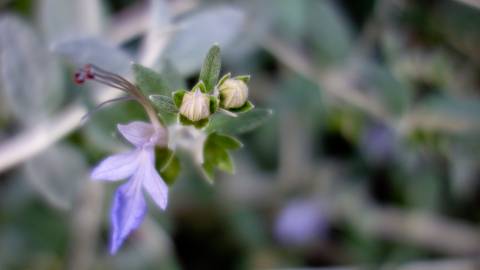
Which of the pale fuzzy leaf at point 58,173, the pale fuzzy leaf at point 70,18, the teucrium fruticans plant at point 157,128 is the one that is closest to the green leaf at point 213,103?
the teucrium fruticans plant at point 157,128

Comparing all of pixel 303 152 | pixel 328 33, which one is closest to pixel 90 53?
pixel 328 33

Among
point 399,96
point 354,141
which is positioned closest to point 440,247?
point 354,141

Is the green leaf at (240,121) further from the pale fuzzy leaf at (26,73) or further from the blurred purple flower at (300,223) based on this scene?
the blurred purple flower at (300,223)

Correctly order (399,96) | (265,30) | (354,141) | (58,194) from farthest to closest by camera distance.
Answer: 1. (354,141)
2. (265,30)
3. (399,96)
4. (58,194)

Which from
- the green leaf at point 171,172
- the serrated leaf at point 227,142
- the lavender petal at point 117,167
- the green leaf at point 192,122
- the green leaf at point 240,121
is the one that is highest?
the green leaf at point 192,122

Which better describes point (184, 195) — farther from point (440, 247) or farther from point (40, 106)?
point (440, 247)

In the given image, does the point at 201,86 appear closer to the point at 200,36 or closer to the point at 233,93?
the point at 233,93

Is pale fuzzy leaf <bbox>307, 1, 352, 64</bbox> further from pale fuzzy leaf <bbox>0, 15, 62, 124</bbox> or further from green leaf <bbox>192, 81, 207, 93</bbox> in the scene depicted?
green leaf <bbox>192, 81, 207, 93</bbox>

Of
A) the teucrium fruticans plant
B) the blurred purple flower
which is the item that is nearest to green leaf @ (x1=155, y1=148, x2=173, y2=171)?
the teucrium fruticans plant
